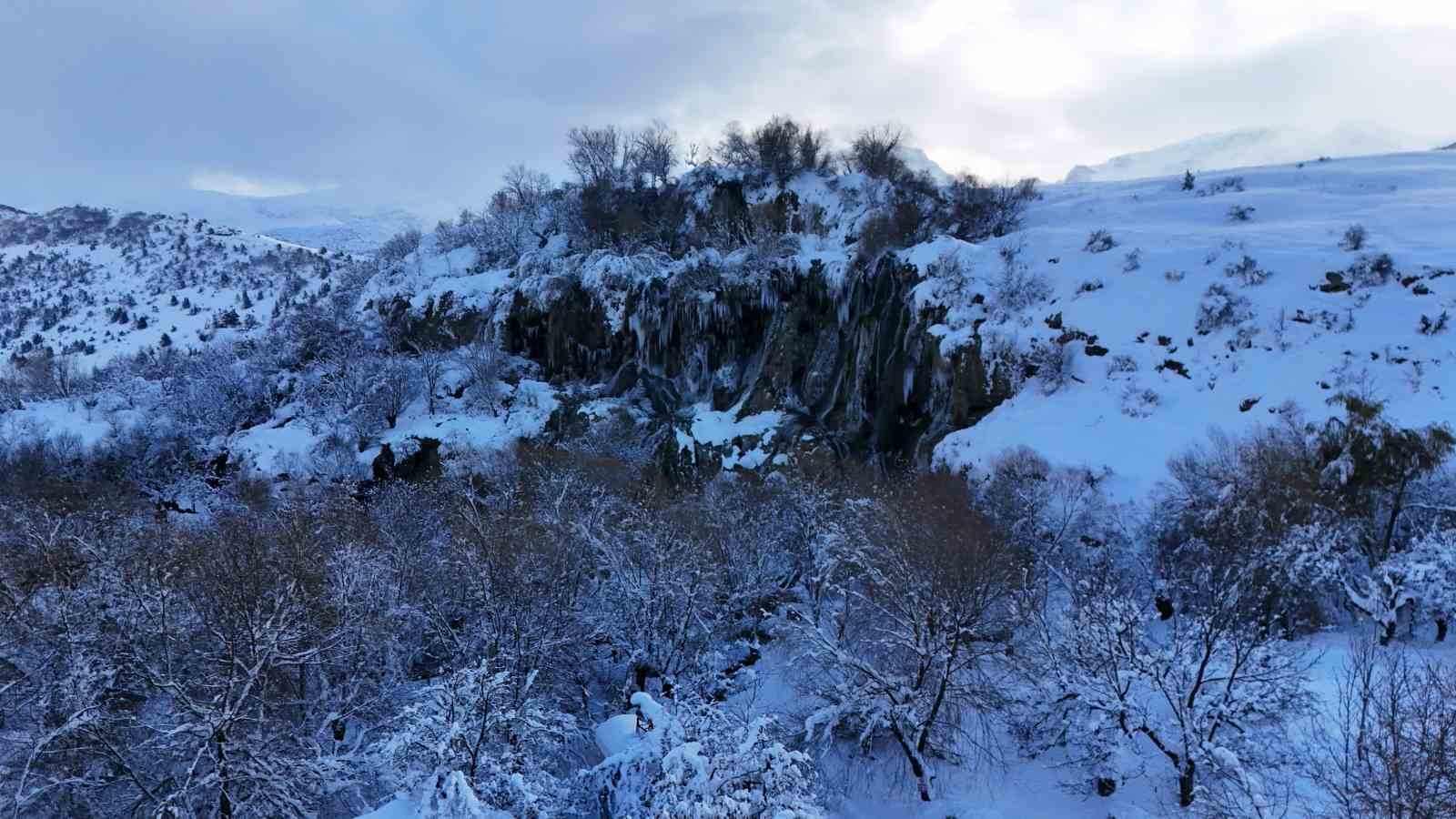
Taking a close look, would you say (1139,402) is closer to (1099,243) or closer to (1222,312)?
(1222,312)

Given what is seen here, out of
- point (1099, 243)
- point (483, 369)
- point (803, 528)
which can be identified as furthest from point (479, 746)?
point (1099, 243)

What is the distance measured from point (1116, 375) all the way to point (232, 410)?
160 feet

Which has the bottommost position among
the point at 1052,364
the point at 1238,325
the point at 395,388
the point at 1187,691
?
the point at 1187,691

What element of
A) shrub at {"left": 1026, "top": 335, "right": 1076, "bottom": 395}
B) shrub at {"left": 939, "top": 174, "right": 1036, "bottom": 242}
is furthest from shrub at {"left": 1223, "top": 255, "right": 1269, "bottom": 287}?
shrub at {"left": 939, "top": 174, "right": 1036, "bottom": 242}

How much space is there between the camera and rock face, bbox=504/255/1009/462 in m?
28.8

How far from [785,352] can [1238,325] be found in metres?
19.3

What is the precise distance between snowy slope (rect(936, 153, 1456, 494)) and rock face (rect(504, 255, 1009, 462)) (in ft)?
11.8

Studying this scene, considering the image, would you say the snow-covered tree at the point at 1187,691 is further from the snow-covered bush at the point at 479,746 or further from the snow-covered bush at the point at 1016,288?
the snow-covered bush at the point at 1016,288

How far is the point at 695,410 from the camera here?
1427 inches

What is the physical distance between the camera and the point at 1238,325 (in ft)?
80.0

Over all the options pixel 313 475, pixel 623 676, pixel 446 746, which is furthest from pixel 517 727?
pixel 313 475

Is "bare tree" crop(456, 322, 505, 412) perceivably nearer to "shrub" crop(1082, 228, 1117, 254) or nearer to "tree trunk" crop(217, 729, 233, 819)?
"tree trunk" crop(217, 729, 233, 819)

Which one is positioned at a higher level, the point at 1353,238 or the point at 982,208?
the point at 982,208

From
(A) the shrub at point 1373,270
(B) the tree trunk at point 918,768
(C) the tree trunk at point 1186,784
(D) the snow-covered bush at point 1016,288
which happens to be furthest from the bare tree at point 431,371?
(A) the shrub at point 1373,270
